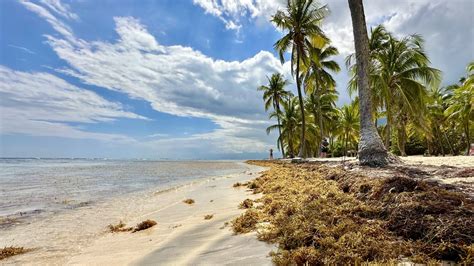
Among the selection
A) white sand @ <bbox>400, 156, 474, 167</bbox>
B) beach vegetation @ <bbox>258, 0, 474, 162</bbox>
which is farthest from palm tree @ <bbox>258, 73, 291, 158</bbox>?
white sand @ <bbox>400, 156, 474, 167</bbox>

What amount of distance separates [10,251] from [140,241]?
1.60 m

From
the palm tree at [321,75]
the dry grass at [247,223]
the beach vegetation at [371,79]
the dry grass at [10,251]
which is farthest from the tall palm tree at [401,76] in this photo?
the dry grass at [10,251]

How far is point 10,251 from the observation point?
368 centimetres

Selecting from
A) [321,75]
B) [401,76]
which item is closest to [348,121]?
[321,75]

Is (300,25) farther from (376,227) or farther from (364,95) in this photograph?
(376,227)

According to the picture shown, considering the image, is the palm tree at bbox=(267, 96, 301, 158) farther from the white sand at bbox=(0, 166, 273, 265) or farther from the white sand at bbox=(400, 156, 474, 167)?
the white sand at bbox=(0, 166, 273, 265)

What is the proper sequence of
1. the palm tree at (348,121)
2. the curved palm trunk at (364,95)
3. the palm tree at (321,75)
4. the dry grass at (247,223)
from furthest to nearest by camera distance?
the palm tree at (348,121) → the palm tree at (321,75) → the curved palm trunk at (364,95) → the dry grass at (247,223)

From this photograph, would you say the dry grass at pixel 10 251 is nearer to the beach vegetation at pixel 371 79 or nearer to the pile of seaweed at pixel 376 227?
the pile of seaweed at pixel 376 227

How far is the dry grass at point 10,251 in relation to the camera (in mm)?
3585

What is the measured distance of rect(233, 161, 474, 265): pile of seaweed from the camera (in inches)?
87.7

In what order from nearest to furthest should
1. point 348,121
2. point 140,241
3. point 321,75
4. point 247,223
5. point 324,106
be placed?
point 247,223 → point 140,241 → point 321,75 → point 324,106 → point 348,121

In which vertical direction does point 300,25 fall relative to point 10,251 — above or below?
above

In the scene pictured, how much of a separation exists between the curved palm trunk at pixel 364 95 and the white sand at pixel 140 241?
16.0ft

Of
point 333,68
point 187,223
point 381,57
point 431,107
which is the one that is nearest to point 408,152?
point 431,107
